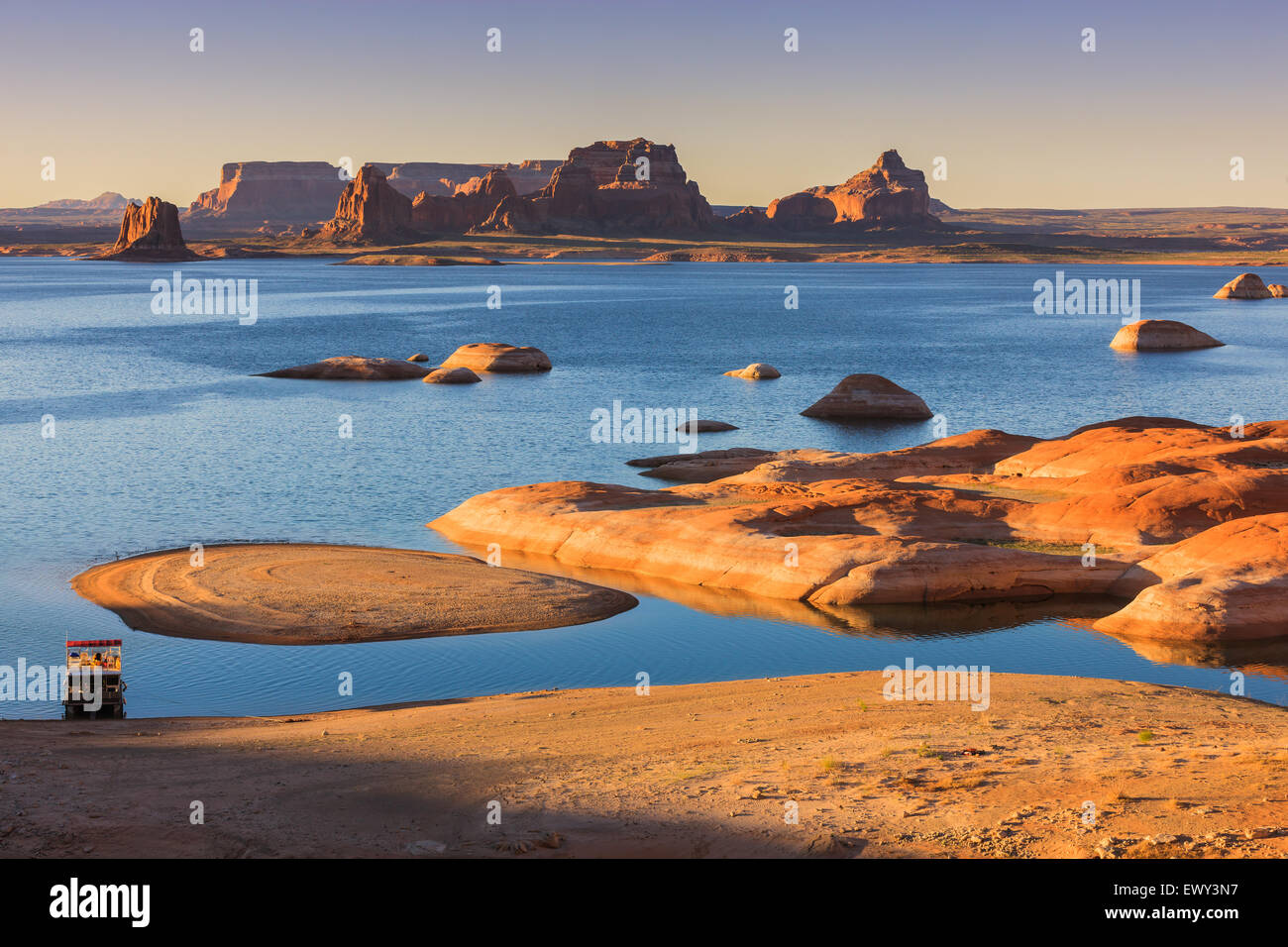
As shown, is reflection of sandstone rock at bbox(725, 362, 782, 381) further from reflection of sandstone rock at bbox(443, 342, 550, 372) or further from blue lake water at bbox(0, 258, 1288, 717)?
reflection of sandstone rock at bbox(443, 342, 550, 372)

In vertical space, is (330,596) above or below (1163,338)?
below

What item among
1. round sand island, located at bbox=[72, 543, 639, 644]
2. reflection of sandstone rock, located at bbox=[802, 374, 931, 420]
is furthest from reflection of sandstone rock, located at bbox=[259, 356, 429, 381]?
round sand island, located at bbox=[72, 543, 639, 644]

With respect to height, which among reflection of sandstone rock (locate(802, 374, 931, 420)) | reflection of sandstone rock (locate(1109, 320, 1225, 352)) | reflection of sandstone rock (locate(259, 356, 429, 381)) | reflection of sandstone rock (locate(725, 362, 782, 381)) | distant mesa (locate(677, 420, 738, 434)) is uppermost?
reflection of sandstone rock (locate(1109, 320, 1225, 352))

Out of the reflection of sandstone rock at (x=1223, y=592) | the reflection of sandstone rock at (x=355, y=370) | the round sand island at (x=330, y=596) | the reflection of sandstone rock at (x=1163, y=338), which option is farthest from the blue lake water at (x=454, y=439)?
the reflection of sandstone rock at (x=355, y=370)

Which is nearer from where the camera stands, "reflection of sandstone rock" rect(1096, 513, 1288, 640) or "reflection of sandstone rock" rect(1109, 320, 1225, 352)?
"reflection of sandstone rock" rect(1096, 513, 1288, 640)

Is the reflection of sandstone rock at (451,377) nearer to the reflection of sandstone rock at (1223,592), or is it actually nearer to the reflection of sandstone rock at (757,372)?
the reflection of sandstone rock at (757,372)

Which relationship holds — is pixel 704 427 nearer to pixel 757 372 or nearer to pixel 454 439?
pixel 454 439

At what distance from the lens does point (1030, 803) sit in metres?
17.0

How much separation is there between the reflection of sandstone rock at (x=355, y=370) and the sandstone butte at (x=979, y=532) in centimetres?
5435

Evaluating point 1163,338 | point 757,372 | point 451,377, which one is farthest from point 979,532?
point 1163,338

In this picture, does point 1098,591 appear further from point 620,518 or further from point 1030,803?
point 1030,803

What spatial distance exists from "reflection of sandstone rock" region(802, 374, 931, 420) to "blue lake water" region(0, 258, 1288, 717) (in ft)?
5.58

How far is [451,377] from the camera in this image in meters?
97.8

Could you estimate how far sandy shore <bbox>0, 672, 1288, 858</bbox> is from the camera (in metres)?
15.4
